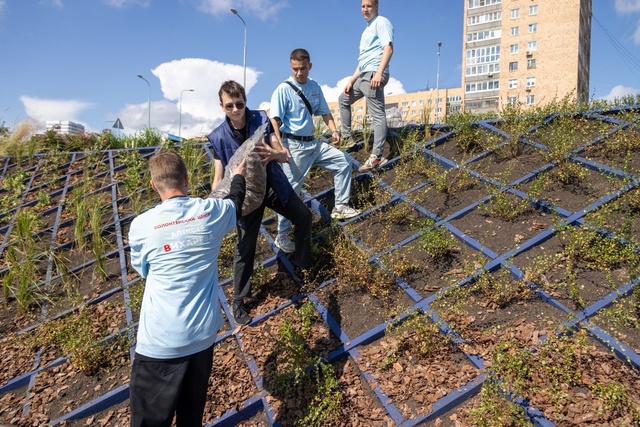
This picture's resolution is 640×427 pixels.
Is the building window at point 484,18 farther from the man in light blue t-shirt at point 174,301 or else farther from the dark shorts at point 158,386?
the dark shorts at point 158,386

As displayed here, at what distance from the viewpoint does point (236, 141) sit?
375 cm

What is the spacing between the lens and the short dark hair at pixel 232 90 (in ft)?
11.5

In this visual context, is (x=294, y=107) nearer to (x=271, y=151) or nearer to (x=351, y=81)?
(x=271, y=151)

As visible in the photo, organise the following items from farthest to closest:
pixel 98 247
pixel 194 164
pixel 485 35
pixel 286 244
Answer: pixel 485 35, pixel 194 164, pixel 98 247, pixel 286 244

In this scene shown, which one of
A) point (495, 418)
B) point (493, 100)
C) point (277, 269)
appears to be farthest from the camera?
point (493, 100)

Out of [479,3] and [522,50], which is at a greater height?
[479,3]

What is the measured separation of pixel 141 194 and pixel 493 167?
583 cm

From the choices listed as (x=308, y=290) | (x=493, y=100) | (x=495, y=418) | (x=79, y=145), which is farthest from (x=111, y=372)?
(x=493, y=100)

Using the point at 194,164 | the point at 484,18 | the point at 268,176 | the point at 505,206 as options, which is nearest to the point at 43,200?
the point at 194,164

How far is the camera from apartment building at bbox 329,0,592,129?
46062 mm

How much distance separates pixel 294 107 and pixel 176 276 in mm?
2735

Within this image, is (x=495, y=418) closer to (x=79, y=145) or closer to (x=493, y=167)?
(x=493, y=167)

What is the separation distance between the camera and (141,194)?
7.26m

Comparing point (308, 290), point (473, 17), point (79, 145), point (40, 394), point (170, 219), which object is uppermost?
point (473, 17)
